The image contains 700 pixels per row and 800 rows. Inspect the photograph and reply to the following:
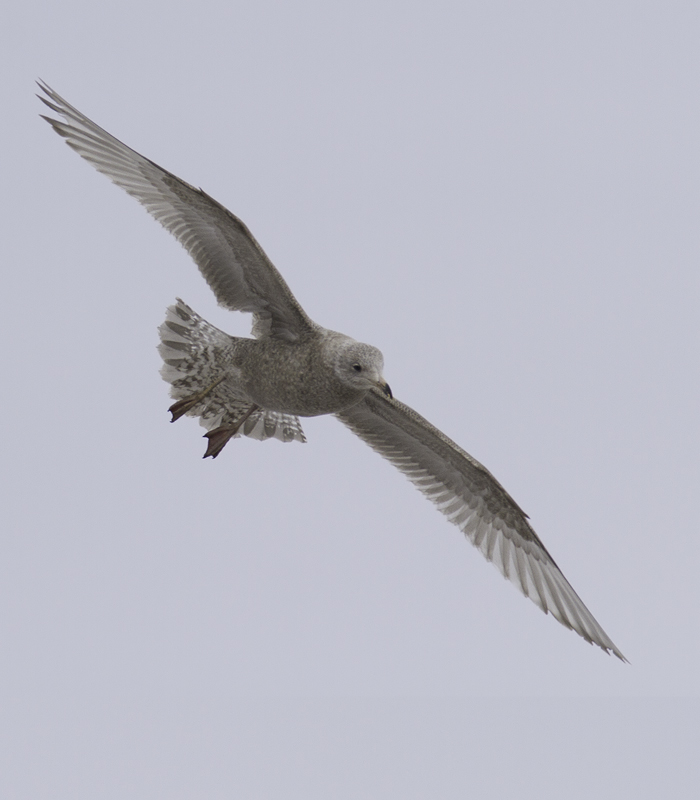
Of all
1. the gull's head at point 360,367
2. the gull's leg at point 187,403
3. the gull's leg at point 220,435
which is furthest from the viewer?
the gull's leg at point 220,435

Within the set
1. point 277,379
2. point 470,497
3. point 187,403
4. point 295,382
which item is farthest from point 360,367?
point 470,497

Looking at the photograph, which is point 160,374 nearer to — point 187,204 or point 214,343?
point 214,343

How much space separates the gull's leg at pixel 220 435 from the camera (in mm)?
7391

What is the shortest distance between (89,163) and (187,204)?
2.02ft

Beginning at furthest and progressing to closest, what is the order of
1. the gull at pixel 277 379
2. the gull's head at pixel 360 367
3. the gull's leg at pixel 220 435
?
the gull's leg at pixel 220 435 → the gull at pixel 277 379 → the gull's head at pixel 360 367

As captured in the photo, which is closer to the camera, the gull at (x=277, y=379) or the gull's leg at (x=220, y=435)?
the gull at (x=277, y=379)

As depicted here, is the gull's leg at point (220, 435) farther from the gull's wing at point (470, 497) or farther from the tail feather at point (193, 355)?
the gull's wing at point (470, 497)

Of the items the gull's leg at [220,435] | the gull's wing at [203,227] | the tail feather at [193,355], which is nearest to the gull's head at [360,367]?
the gull's wing at [203,227]

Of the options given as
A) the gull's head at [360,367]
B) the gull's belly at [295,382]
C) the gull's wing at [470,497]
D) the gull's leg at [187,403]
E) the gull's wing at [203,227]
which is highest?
the gull's wing at [470,497]

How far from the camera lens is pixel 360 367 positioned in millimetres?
6645

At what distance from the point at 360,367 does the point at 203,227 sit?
1.27m

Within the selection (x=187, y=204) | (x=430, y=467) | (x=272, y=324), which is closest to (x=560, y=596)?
(x=430, y=467)

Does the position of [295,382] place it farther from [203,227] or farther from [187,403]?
[203,227]

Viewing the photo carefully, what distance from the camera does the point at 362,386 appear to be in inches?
263
